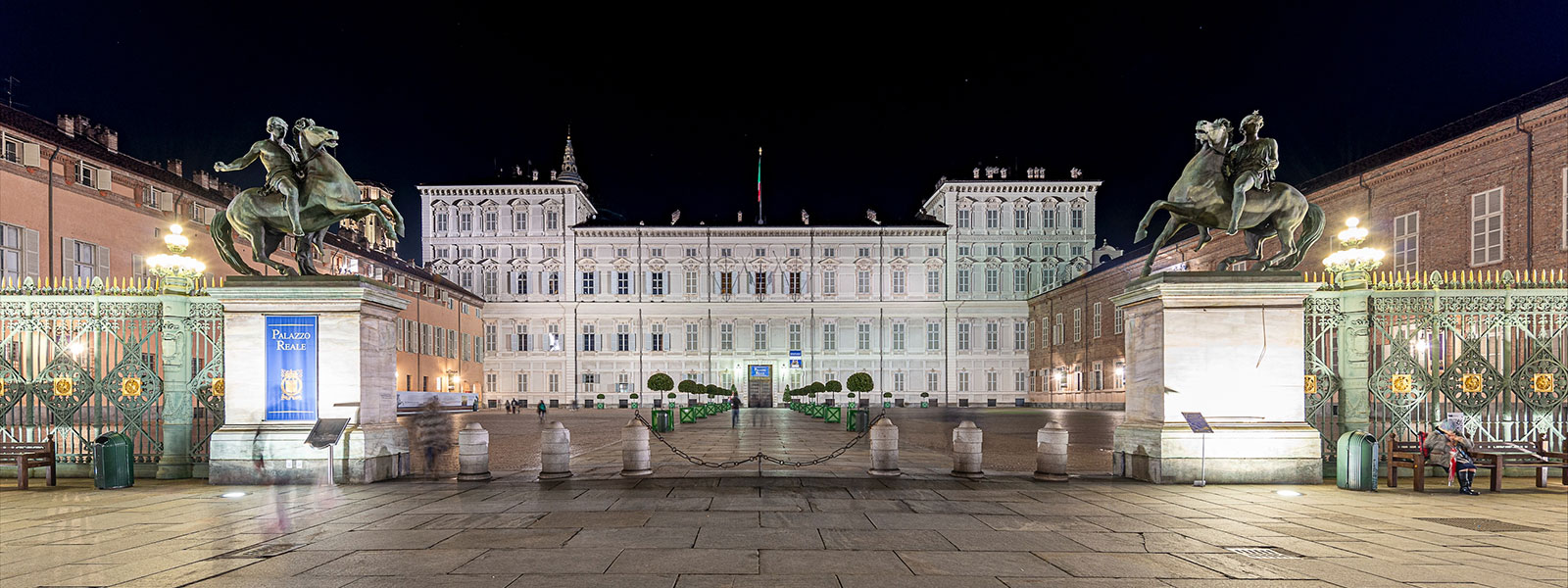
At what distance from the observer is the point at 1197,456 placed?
31.0 feet

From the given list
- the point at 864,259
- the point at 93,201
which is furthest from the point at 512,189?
the point at 93,201

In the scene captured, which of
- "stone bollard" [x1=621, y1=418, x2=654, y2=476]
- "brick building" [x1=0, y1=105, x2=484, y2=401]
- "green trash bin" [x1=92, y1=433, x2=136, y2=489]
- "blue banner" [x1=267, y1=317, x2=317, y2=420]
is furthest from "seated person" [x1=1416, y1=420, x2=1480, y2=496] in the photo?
"brick building" [x1=0, y1=105, x2=484, y2=401]

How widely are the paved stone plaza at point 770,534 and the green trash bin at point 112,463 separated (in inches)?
10.7

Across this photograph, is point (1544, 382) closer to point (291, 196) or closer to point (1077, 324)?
point (291, 196)

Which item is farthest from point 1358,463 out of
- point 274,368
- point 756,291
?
point 756,291

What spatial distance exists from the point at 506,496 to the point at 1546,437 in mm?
12437

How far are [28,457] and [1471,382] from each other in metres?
16.8

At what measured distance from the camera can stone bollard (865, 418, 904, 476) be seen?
10.5m

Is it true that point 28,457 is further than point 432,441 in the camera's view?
No

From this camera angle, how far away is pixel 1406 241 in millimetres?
27703

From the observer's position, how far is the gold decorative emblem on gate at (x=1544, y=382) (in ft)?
32.8

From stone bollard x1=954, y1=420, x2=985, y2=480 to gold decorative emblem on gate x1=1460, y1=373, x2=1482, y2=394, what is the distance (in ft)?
18.8

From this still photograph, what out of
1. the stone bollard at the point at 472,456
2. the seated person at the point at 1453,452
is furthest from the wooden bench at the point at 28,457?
the seated person at the point at 1453,452

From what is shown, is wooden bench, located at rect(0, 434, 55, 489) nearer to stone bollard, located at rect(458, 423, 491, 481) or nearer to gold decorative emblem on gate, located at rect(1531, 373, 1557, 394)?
stone bollard, located at rect(458, 423, 491, 481)
